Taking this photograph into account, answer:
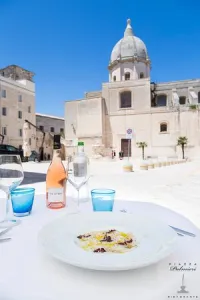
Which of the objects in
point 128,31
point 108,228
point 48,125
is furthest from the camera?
point 48,125

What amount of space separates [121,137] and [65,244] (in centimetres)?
2317

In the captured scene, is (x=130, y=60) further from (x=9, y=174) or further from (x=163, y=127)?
(x=9, y=174)

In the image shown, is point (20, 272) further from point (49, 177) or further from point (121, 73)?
point (121, 73)

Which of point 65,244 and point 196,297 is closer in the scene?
point 196,297

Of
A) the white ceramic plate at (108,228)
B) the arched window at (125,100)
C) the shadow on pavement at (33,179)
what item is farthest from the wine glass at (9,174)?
the arched window at (125,100)

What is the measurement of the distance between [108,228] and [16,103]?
23.8 metres

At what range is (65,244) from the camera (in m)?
0.68

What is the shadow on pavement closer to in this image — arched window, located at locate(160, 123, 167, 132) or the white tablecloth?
the white tablecloth

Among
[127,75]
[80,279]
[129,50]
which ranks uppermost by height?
[129,50]

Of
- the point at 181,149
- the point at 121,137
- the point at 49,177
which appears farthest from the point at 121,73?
the point at 49,177

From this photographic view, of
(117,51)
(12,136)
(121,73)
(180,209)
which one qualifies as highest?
(117,51)

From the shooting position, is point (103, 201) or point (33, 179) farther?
point (33, 179)

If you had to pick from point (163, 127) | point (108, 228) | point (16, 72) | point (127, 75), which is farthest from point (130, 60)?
point (108, 228)

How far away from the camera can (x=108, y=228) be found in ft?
2.81
